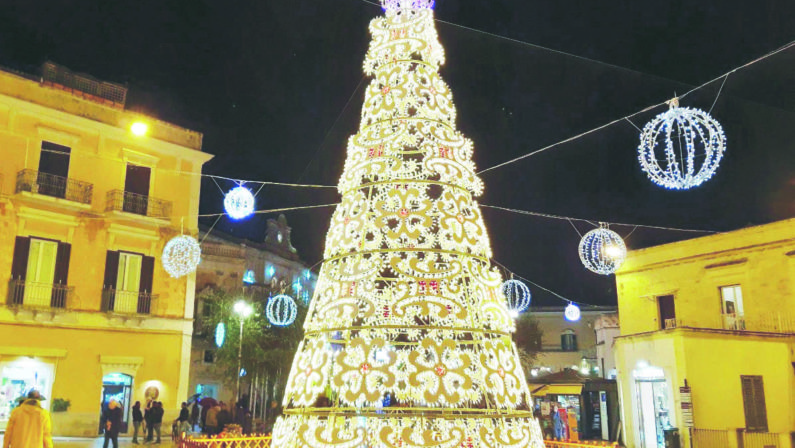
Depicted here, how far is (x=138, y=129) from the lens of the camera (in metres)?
21.1

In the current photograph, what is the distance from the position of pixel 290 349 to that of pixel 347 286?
25.1m

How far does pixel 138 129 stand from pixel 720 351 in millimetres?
20395

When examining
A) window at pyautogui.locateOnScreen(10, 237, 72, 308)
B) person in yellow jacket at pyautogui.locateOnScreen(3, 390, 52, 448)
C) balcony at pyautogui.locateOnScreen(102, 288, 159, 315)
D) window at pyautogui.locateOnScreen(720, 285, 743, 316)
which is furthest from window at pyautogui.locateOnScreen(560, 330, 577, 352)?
person in yellow jacket at pyautogui.locateOnScreen(3, 390, 52, 448)

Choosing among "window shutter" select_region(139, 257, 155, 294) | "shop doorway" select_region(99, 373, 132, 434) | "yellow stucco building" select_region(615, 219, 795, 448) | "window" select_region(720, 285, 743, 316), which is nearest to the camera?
"yellow stucco building" select_region(615, 219, 795, 448)

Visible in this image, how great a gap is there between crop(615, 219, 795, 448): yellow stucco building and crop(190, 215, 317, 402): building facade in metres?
15.2

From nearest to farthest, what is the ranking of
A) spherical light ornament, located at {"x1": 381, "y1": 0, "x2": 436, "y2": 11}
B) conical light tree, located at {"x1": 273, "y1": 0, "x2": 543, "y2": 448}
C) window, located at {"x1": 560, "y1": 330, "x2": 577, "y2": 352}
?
conical light tree, located at {"x1": 273, "y1": 0, "x2": 543, "y2": 448} → spherical light ornament, located at {"x1": 381, "y1": 0, "x2": 436, "y2": 11} → window, located at {"x1": 560, "y1": 330, "x2": 577, "y2": 352}

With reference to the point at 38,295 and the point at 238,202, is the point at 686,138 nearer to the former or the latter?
the point at 238,202

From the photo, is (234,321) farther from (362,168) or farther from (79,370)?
(362,168)

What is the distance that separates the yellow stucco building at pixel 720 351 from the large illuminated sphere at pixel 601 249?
3.27 m

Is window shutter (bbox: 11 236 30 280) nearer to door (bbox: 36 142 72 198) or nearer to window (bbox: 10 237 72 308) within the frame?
window (bbox: 10 237 72 308)


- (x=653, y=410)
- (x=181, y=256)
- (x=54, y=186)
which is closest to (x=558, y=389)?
(x=653, y=410)

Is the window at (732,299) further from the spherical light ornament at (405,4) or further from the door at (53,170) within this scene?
the door at (53,170)

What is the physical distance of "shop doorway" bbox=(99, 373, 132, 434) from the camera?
19.6 m

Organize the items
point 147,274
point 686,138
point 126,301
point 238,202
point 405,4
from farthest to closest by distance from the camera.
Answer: point 147,274, point 126,301, point 238,202, point 686,138, point 405,4
